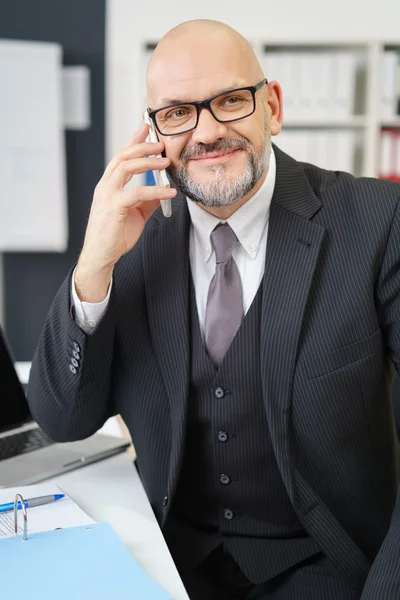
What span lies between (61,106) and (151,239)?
2652mm

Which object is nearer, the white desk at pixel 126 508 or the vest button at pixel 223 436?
the white desk at pixel 126 508

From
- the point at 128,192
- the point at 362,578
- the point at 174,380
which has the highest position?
the point at 128,192

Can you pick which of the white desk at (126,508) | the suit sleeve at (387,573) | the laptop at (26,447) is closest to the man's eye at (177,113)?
the laptop at (26,447)

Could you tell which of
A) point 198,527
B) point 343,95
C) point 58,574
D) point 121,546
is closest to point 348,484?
point 198,527

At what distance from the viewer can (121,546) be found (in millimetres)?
1026

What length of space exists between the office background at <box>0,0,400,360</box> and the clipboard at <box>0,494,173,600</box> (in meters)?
3.13

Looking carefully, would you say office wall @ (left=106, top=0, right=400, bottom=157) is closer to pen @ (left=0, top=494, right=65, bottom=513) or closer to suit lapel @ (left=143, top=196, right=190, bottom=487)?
suit lapel @ (left=143, top=196, right=190, bottom=487)

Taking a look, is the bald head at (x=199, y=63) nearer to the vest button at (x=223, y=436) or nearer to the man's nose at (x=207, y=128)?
the man's nose at (x=207, y=128)

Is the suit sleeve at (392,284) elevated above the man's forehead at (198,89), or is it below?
below

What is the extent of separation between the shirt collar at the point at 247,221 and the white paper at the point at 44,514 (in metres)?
0.56

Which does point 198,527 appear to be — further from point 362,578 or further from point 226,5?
point 226,5

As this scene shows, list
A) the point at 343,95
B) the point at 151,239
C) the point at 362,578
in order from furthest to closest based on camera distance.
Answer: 1. the point at 343,95
2. the point at 151,239
3. the point at 362,578

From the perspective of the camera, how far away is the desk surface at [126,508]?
1006mm

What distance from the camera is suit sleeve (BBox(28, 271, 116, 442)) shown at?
4.28 feet
